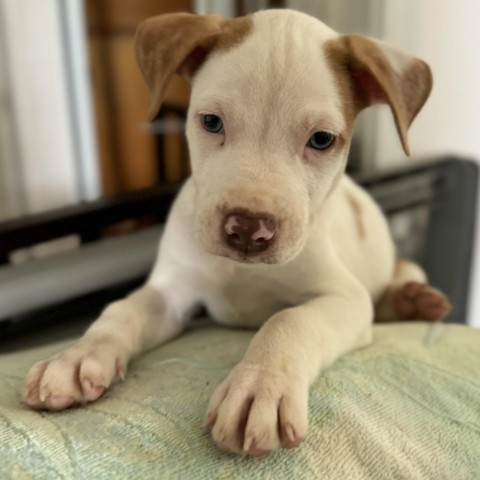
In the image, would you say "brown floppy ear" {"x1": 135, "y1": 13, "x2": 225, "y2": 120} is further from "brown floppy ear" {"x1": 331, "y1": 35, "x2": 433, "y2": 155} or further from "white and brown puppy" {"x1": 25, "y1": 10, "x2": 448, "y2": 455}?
Result: "brown floppy ear" {"x1": 331, "y1": 35, "x2": 433, "y2": 155}

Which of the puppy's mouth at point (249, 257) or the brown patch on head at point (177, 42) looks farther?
the brown patch on head at point (177, 42)

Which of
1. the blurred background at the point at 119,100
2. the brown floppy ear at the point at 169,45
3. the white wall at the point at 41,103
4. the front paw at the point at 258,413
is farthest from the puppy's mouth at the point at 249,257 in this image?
the white wall at the point at 41,103

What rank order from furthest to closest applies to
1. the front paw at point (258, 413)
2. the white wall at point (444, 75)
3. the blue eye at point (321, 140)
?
1. the white wall at point (444, 75)
2. the blue eye at point (321, 140)
3. the front paw at point (258, 413)

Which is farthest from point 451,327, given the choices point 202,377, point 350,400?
point 202,377

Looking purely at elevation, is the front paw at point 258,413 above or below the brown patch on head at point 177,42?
below

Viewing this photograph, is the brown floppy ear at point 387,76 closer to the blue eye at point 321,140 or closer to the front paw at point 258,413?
the blue eye at point 321,140

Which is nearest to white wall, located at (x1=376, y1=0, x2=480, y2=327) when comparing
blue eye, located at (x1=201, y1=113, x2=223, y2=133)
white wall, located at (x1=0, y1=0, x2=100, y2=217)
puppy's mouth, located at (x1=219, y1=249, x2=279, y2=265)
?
white wall, located at (x1=0, y1=0, x2=100, y2=217)
